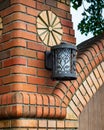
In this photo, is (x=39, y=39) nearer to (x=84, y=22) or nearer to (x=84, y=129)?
(x=84, y=129)

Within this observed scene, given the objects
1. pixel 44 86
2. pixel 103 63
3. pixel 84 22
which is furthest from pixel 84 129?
pixel 84 22

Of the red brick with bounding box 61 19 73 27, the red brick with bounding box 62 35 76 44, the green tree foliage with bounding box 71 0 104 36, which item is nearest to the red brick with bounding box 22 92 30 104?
the red brick with bounding box 62 35 76 44

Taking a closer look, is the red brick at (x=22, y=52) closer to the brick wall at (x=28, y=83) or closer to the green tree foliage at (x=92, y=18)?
the brick wall at (x=28, y=83)

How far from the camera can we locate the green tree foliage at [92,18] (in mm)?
7930

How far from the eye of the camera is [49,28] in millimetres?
3469

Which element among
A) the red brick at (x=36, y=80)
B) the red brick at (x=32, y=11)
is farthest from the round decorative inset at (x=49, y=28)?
the red brick at (x=36, y=80)

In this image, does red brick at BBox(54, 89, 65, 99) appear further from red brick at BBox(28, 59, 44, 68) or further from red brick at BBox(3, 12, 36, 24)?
red brick at BBox(3, 12, 36, 24)

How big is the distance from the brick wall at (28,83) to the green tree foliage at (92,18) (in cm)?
453

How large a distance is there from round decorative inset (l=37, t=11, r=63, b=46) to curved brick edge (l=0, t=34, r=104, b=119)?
0.37m

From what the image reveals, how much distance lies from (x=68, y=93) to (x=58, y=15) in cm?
84

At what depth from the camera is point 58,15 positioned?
3629 millimetres

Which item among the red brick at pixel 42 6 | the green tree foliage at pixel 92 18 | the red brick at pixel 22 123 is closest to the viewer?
the red brick at pixel 22 123

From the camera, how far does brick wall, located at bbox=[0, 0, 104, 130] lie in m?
3.09

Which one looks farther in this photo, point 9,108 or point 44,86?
point 44,86
